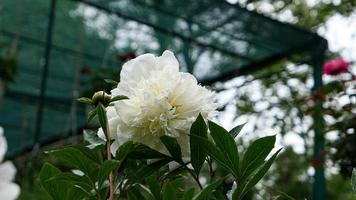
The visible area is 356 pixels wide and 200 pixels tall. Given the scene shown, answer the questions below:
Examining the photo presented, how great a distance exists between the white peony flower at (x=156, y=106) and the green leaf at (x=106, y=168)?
3 centimetres

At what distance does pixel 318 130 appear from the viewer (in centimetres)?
299

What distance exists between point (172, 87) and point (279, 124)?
3.70m

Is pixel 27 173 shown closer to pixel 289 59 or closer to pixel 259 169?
pixel 289 59

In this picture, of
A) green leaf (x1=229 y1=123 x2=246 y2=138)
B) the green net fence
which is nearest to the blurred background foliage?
the green net fence

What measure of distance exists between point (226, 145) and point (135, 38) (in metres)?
3.52

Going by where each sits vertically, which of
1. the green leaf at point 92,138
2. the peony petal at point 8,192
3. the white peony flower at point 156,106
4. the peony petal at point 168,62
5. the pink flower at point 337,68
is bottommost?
the peony petal at point 8,192

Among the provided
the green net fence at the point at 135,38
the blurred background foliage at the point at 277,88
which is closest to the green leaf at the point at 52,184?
the blurred background foliage at the point at 277,88

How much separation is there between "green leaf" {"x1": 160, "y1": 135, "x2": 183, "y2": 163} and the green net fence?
2.94m

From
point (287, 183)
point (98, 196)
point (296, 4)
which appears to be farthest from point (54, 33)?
point (287, 183)

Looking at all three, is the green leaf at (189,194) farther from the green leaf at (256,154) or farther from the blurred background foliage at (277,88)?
the blurred background foliage at (277,88)

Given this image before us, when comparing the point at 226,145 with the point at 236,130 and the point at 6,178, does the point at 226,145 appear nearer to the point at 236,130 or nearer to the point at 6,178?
the point at 236,130

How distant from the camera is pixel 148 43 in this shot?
4102mm

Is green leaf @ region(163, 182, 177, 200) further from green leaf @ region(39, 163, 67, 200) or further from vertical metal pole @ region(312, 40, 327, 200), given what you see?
vertical metal pole @ region(312, 40, 327, 200)

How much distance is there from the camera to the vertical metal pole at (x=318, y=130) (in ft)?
9.67
